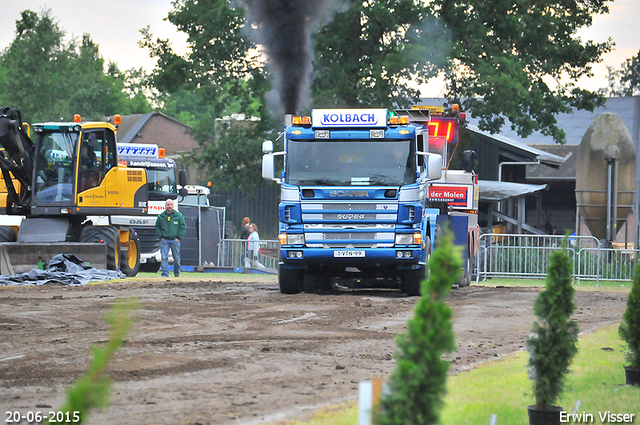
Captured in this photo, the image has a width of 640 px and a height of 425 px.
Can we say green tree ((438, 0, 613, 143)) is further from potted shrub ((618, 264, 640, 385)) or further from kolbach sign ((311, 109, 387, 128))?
potted shrub ((618, 264, 640, 385))

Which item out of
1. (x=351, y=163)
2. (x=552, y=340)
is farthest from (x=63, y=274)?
(x=552, y=340)

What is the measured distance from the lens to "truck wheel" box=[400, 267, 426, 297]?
17.1 metres

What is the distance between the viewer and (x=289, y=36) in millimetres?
27250

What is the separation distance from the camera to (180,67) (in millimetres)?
35219

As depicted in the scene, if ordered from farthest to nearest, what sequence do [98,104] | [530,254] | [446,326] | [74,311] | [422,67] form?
1. [98,104]
2. [422,67]
3. [530,254]
4. [74,311]
5. [446,326]

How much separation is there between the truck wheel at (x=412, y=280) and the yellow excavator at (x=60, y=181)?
26.6ft

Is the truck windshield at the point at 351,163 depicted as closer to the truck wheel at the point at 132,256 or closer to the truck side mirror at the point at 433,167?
the truck side mirror at the point at 433,167

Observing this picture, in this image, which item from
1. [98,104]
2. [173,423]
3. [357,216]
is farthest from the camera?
[98,104]

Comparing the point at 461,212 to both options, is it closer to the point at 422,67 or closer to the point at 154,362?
the point at 422,67

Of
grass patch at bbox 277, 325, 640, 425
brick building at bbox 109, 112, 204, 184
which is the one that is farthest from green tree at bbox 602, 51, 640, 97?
grass patch at bbox 277, 325, 640, 425

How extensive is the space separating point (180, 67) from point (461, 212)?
1702 cm

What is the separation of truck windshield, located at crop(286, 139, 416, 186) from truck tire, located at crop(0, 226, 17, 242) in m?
8.55

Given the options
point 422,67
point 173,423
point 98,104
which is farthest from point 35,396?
point 98,104

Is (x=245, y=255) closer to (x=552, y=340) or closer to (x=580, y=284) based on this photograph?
(x=580, y=284)
